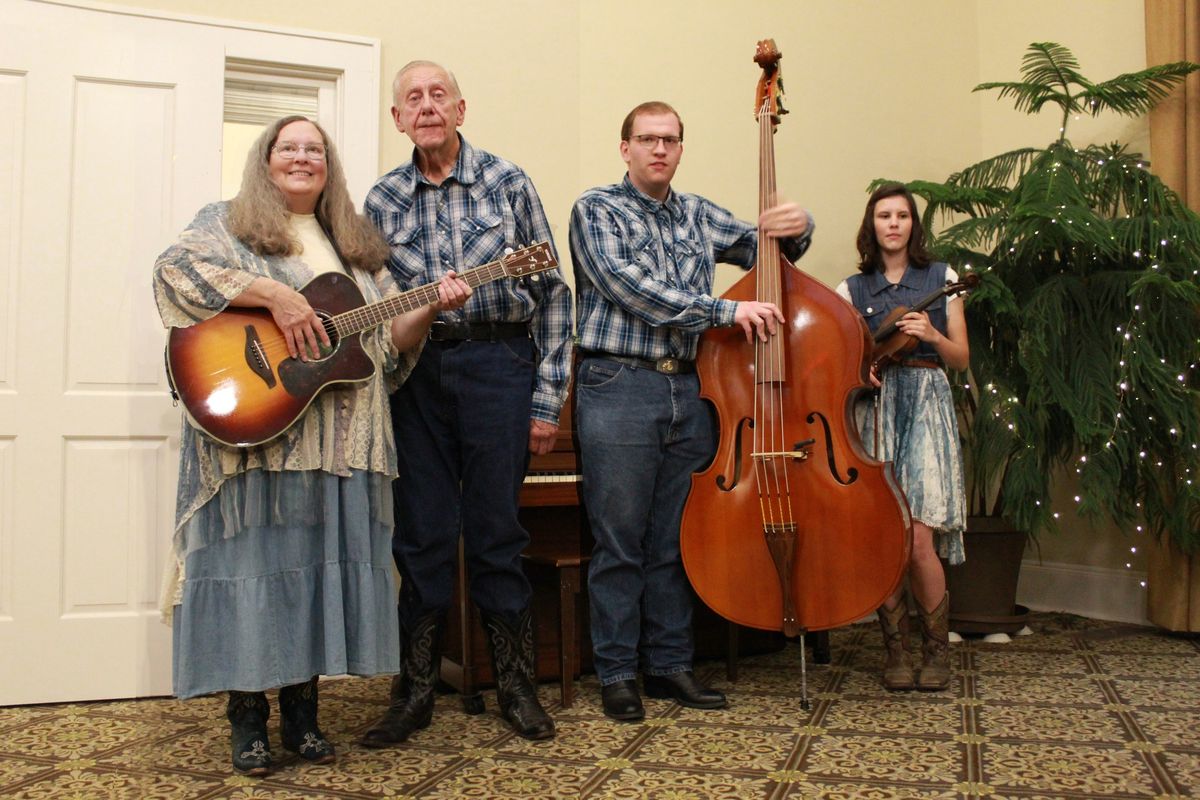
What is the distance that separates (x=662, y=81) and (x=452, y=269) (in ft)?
6.06

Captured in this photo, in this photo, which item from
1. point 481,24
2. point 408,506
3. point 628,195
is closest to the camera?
point 408,506

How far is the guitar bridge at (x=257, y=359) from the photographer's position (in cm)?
216

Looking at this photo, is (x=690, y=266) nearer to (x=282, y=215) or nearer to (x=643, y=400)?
(x=643, y=400)

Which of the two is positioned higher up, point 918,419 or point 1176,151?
point 1176,151

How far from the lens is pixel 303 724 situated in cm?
231

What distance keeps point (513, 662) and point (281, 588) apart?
63 cm

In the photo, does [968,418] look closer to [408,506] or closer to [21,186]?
[408,506]

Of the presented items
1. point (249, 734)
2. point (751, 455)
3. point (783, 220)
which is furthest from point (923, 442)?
point (249, 734)

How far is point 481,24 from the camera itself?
11.8 ft

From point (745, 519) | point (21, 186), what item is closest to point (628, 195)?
point (745, 519)

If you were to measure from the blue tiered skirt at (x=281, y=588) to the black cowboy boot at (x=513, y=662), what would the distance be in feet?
1.00

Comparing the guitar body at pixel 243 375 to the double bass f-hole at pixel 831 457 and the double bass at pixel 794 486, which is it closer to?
the double bass at pixel 794 486

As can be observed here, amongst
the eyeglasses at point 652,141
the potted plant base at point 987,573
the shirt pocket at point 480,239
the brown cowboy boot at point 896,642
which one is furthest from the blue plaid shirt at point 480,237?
the potted plant base at point 987,573

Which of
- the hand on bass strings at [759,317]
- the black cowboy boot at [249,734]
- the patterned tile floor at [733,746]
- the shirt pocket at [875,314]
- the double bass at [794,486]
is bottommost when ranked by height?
the patterned tile floor at [733,746]
